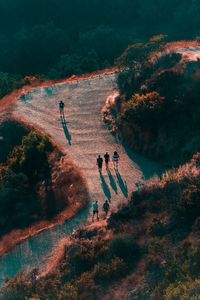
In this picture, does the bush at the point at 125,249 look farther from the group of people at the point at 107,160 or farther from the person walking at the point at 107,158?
the person walking at the point at 107,158

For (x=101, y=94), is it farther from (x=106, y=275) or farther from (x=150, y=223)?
(x=106, y=275)

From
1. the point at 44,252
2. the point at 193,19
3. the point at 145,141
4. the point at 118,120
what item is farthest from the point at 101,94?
the point at 193,19

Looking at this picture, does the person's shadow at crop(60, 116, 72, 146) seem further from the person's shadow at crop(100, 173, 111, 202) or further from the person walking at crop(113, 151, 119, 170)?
the person's shadow at crop(100, 173, 111, 202)

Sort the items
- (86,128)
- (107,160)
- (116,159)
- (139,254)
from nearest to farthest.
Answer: (139,254) < (107,160) < (116,159) < (86,128)

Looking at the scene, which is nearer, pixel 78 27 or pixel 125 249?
pixel 125 249

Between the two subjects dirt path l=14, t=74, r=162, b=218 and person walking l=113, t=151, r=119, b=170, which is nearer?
dirt path l=14, t=74, r=162, b=218

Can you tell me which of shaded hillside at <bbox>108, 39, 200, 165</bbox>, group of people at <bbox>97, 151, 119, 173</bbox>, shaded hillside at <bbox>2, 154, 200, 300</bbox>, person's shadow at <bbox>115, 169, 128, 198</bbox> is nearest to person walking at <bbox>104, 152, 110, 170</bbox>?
group of people at <bbox>97, 151, 119, 173</bbox>

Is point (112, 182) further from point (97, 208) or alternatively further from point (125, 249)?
point (125, 249)

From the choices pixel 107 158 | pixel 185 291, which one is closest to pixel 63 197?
pixel 107 158
